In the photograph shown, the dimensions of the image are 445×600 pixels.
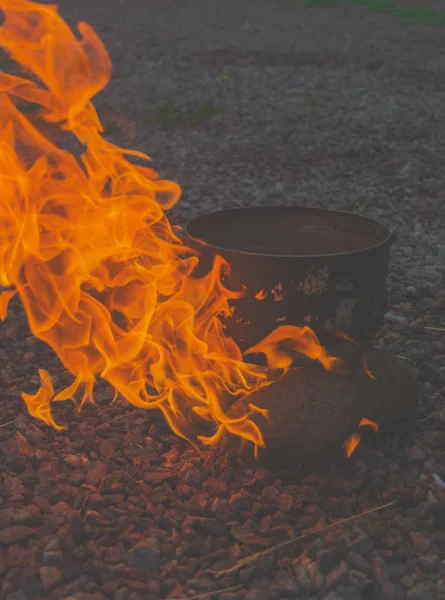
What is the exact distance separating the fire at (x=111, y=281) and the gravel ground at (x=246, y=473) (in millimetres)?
229

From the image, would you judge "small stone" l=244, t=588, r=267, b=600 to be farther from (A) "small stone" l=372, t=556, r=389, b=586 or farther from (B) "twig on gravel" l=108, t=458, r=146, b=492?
(B) "twig on gravel" l=108, t=458, r=146, b=492

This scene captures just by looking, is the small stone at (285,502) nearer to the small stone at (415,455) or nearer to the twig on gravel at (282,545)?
the twig on gravel at (282,545)

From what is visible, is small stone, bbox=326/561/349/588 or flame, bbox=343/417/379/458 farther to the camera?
flame, bbox=343/417/379/458

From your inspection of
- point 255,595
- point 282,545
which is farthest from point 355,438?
point 255,595

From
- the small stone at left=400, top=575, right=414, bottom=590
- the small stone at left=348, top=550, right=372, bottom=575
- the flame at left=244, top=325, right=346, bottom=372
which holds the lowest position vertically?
the small stone at left=400, top=575, right=414, bottom=590

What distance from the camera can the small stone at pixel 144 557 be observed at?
290 cm

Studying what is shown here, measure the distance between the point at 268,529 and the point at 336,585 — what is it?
40 centimetres

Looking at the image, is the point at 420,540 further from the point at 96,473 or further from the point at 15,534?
the point at 15,534

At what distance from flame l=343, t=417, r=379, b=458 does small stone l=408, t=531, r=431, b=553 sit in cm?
55

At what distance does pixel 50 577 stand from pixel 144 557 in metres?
0.37

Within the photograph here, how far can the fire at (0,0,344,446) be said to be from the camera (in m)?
3.61

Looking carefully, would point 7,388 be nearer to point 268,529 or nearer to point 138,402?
point 138,402

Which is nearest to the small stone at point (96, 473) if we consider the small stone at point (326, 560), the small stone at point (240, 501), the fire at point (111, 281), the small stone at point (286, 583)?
the fire at point (111, 281)

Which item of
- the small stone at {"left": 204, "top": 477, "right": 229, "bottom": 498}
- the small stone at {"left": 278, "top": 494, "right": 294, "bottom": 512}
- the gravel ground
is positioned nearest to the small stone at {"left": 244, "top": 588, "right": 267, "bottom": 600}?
the gravel ground
